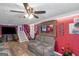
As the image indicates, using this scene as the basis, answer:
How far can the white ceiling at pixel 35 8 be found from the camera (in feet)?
Result: 7.84

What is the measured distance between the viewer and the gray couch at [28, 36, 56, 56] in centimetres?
247

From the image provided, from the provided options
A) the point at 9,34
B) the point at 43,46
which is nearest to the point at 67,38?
the point at 43,46

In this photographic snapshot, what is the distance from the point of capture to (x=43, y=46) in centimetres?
248

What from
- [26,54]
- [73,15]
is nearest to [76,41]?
[73,15]

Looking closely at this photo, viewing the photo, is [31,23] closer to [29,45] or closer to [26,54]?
[29,45]

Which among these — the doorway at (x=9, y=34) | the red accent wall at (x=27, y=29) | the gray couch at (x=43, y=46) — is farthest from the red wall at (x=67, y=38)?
the doorway at (x=9, y=34)

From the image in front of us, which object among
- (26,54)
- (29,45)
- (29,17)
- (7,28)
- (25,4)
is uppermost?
(25,4)

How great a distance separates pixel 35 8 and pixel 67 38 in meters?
0.72

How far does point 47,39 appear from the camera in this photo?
2459mm

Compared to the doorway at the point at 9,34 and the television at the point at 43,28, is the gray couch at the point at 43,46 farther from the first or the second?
the doorway at the point at 9,34

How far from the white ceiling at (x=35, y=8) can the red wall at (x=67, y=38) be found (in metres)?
0.12

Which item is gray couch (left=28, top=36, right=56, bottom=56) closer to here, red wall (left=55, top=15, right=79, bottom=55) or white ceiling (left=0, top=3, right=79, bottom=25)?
red wall (left=55, top=15, right=79, bottom=55)

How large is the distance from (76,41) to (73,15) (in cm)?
43

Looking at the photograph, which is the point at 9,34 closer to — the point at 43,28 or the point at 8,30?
the point at 8,30
